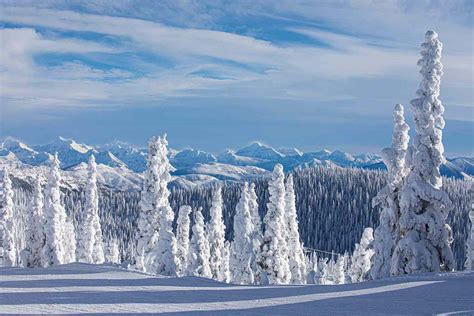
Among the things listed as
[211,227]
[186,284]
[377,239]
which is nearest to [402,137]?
[377,239]

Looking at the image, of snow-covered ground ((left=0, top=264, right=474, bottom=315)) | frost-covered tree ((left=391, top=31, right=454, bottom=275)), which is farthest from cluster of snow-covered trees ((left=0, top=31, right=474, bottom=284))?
snow-covered ground ((left=0, top=264, right=474, bottom=315))

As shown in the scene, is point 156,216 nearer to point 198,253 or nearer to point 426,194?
point 198,253

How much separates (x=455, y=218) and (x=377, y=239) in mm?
150373

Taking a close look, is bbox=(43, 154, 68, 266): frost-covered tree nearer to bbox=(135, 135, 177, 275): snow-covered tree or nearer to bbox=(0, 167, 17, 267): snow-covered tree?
bbox=(0, 167, 17, 267): snow-covered tree

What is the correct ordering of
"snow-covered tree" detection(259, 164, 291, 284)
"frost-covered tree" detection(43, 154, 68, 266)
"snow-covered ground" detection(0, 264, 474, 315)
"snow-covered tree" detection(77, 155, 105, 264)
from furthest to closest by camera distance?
"snow-covered tree" detection(77, 155, 105, 264)
"frost-covered tree" detection(43, 154, 68, 266)
"snow-covered tree" detection(259, 164, 291, 284)
"snow-covered ground" detection(0, 264, 474, 315)

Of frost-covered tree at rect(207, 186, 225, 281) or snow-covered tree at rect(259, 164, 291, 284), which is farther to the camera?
frost-covered tree at rect(207, 186, 225, 281)

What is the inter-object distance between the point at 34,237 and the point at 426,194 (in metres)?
39.9

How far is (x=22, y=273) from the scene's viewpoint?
20.6m

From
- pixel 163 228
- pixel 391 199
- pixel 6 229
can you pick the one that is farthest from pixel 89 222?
pixel 391 199

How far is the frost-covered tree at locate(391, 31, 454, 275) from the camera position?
27.5 meters

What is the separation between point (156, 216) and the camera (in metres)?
42.8

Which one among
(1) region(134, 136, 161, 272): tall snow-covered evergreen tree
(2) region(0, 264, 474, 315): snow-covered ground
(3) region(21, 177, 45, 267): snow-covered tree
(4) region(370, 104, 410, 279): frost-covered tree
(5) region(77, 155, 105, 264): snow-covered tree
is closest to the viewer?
(2) region(0, 264, 474, 315): snow-covered ground

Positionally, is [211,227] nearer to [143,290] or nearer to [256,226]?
[256,226]

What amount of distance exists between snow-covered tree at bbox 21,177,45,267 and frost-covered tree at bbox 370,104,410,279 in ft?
112
